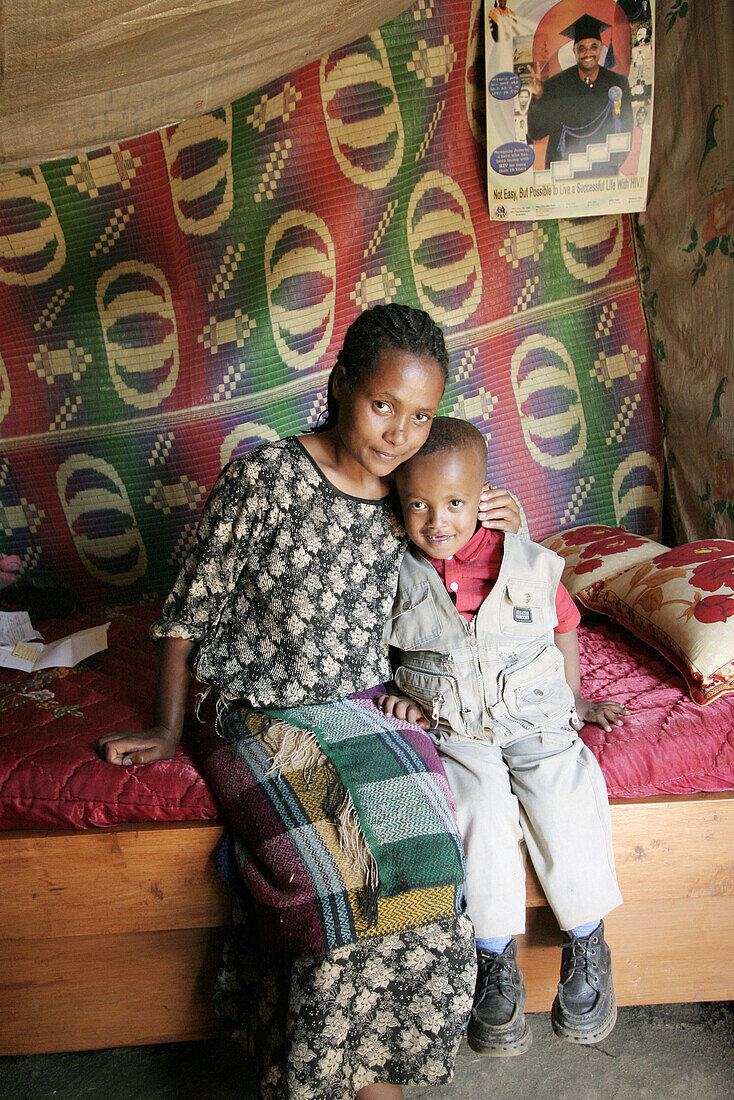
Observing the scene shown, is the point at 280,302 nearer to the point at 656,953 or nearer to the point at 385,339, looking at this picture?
the point at 385,339

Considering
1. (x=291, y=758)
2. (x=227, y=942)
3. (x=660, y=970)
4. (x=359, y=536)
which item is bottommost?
(x=660, y=970)

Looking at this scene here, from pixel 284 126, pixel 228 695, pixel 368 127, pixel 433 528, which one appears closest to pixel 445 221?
pixel 368 127

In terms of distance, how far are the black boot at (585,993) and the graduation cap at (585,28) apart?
7.01ft

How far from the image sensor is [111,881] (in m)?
1.23

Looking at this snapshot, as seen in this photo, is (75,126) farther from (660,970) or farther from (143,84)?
(660,970)

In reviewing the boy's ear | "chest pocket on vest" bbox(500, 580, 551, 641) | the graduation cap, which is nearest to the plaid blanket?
"chest pocket on vest" bbox(500, 580, 551, 641)

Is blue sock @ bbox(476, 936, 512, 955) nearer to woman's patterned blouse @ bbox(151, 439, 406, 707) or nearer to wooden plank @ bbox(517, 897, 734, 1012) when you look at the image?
wooden plank @ bbox(517, 897, 734, 1012)

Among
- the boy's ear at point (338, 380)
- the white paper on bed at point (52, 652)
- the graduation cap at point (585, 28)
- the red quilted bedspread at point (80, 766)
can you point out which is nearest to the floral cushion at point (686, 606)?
the boy's ear at point (338, 380)

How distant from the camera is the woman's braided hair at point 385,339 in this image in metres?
1.21

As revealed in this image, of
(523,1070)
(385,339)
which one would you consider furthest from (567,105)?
(523,1070)

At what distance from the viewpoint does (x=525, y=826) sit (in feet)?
4.10

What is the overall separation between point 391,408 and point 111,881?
2.85ft

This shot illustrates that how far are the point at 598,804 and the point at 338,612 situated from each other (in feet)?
1.71

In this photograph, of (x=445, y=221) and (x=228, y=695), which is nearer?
(x=228, y=695)
